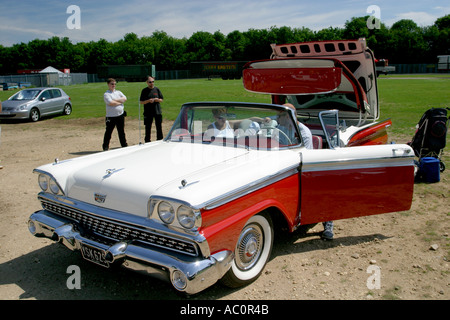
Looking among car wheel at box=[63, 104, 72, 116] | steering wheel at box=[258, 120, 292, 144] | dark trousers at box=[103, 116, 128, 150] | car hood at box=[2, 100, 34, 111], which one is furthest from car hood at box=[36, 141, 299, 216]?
car wheel at box=[63, 104, 72, 116]

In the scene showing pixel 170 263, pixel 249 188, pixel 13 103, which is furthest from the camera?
pixel 13 103

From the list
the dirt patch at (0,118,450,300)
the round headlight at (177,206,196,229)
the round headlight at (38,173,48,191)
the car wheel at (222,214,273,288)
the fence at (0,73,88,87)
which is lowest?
the dirt patch at (0,118,450,300)

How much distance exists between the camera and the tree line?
A: 83.3 meters

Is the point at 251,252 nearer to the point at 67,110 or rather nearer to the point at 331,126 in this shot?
the point at 331,126

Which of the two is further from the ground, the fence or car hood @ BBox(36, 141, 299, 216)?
the fence

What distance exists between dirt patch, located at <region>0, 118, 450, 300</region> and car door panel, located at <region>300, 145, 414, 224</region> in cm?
45

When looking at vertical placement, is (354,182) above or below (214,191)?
below

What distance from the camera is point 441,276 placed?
3.70 metres

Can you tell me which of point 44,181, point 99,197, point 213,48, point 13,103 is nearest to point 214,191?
point 99,197

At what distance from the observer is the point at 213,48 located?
106 m

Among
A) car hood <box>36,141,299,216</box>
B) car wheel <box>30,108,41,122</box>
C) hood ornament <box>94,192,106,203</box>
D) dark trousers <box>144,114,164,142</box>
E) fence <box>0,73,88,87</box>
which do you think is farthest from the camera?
fence <box>0,73,88,87</box>

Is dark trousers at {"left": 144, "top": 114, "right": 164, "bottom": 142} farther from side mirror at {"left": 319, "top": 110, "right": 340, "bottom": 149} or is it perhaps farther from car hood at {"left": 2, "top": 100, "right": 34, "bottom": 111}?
car hood at {"left": 2, "top": 100, "right": 34, "bottom": 111}

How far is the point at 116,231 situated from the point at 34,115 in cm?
1500
